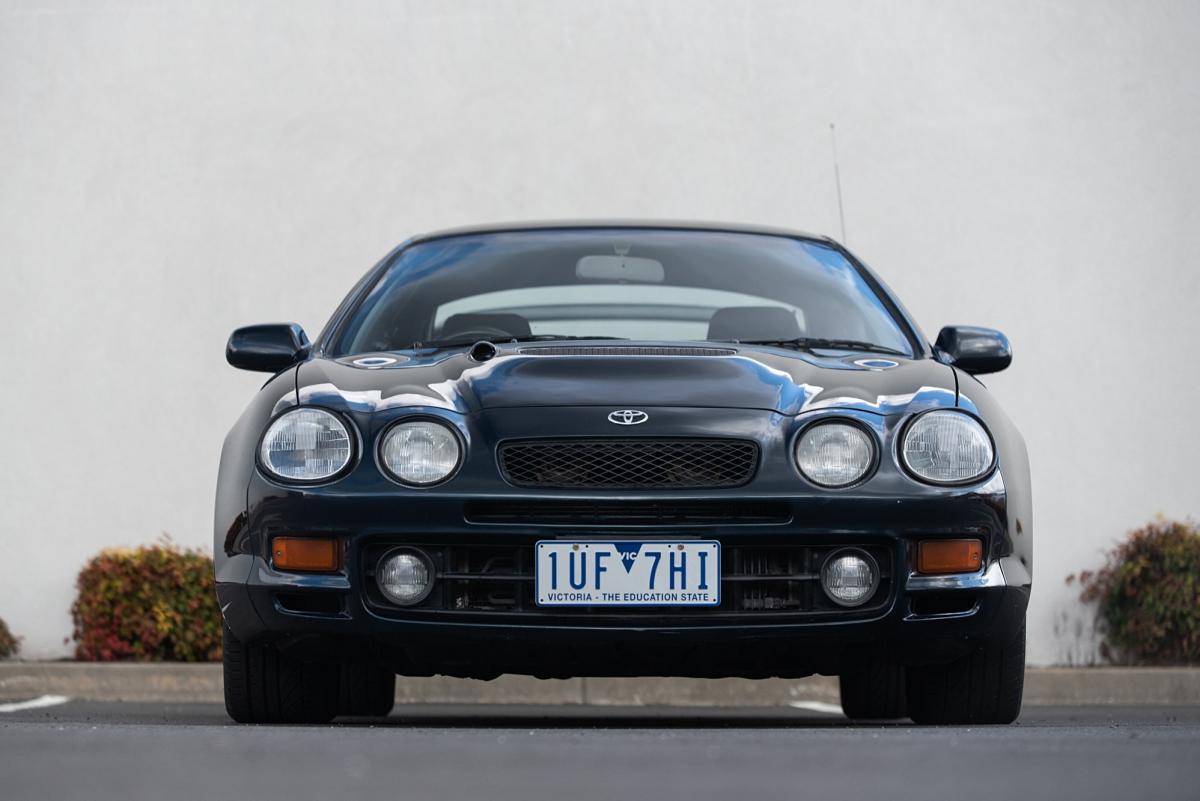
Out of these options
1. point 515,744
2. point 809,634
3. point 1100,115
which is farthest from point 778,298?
point 1100,115

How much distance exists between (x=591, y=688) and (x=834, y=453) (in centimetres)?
428

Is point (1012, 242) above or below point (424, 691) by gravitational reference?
above

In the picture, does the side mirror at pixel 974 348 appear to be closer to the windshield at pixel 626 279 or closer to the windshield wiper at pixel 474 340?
the windshield at pixel 626 279

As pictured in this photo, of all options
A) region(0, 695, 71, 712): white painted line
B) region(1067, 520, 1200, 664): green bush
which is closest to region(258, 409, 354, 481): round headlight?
region(0, 695, 71, 712): white painted line

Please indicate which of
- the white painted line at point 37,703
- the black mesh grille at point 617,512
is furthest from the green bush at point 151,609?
the black mesh grille at point 617,512

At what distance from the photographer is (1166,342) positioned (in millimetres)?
10055

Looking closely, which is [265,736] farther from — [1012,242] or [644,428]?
[1012,242]

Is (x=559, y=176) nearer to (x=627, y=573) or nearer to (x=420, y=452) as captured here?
(x=420, y=452)

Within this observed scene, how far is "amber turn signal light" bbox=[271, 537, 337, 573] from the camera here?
11.9 ft

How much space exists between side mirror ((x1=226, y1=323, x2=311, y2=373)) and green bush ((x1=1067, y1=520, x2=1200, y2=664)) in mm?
5455

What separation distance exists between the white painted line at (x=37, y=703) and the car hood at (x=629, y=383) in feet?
11.8

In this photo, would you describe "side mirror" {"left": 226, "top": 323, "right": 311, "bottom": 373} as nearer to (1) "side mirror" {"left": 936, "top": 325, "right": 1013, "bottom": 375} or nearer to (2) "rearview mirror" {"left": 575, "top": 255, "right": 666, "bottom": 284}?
(2) "rearview mirror" {"left": 575, "top": 255, "right": 666, "bottom": 284}

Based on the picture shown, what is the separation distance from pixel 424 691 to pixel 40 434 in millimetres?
3552

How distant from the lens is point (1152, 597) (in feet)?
28.3
